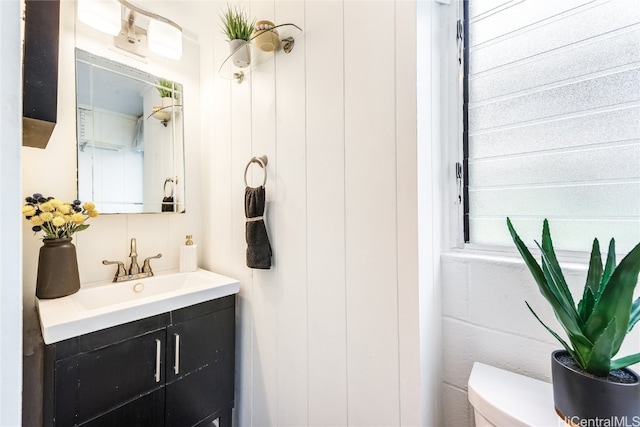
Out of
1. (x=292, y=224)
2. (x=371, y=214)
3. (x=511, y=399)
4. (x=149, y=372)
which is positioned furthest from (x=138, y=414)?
(x=511, y=399)

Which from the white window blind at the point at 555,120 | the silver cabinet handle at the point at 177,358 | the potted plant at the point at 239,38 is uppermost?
the potted plant at the point at 239,38

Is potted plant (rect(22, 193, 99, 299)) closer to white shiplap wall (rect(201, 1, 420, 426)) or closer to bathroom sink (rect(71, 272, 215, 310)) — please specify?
bathroom sink (rect(71, 272, 215, 310))

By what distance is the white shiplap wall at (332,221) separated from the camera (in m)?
0.87

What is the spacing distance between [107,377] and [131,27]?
157 cm

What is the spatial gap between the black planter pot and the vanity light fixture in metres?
2.03

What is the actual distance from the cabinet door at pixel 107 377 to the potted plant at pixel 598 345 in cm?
126

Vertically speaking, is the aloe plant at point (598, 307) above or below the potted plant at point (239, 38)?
below

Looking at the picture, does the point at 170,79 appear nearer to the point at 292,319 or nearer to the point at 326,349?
the point at 292,319

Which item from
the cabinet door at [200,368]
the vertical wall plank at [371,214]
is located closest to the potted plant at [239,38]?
the vertical wall plank at [371,214]

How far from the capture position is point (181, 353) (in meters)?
1.13

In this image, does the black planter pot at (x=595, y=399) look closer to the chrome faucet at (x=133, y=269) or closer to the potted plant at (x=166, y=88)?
the chrome faucet at (x=133, y=269)

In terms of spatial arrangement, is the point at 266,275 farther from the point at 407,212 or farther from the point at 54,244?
the point at 54,244

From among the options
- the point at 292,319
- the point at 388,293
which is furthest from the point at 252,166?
the point at 388,293

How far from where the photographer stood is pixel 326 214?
3.43 ft
